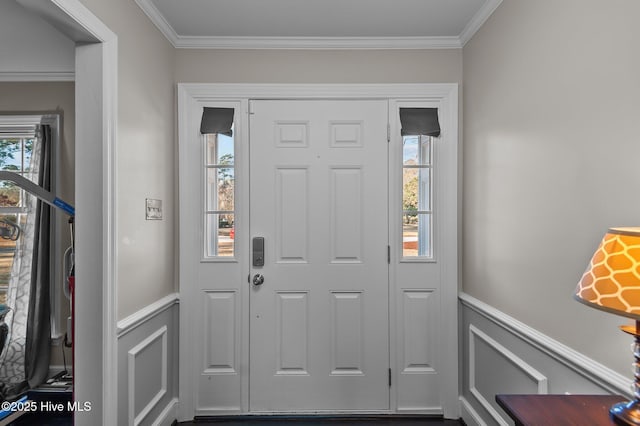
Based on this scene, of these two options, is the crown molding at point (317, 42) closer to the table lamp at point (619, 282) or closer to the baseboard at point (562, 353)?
the baseboard at point (562, 353)

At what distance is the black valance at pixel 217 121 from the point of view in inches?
95.1

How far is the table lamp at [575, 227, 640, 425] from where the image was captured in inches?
30.6

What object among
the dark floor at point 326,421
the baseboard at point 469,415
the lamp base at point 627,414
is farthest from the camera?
the dark floor at point 326,421

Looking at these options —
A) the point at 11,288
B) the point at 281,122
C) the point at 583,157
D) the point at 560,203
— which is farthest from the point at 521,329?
the point at 11,288

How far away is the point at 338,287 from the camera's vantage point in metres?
2.46

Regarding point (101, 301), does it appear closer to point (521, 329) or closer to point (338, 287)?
point (338, 287)

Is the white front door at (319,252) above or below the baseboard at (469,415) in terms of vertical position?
above

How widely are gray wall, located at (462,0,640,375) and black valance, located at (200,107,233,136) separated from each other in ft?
5.32

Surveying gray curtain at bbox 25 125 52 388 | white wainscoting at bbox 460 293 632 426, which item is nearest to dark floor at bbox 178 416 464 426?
white wainscoting at bbox 460 293 632 426

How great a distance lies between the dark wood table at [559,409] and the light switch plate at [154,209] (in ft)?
6.28

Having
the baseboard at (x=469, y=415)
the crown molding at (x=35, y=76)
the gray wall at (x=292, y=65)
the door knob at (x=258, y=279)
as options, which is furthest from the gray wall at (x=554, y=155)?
the crown molding at (x=35, y=76)

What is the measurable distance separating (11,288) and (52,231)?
51cm

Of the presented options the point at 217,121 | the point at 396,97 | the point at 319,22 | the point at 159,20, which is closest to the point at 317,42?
the point at 319,22

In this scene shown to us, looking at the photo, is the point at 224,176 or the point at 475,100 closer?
the point at 475,100
